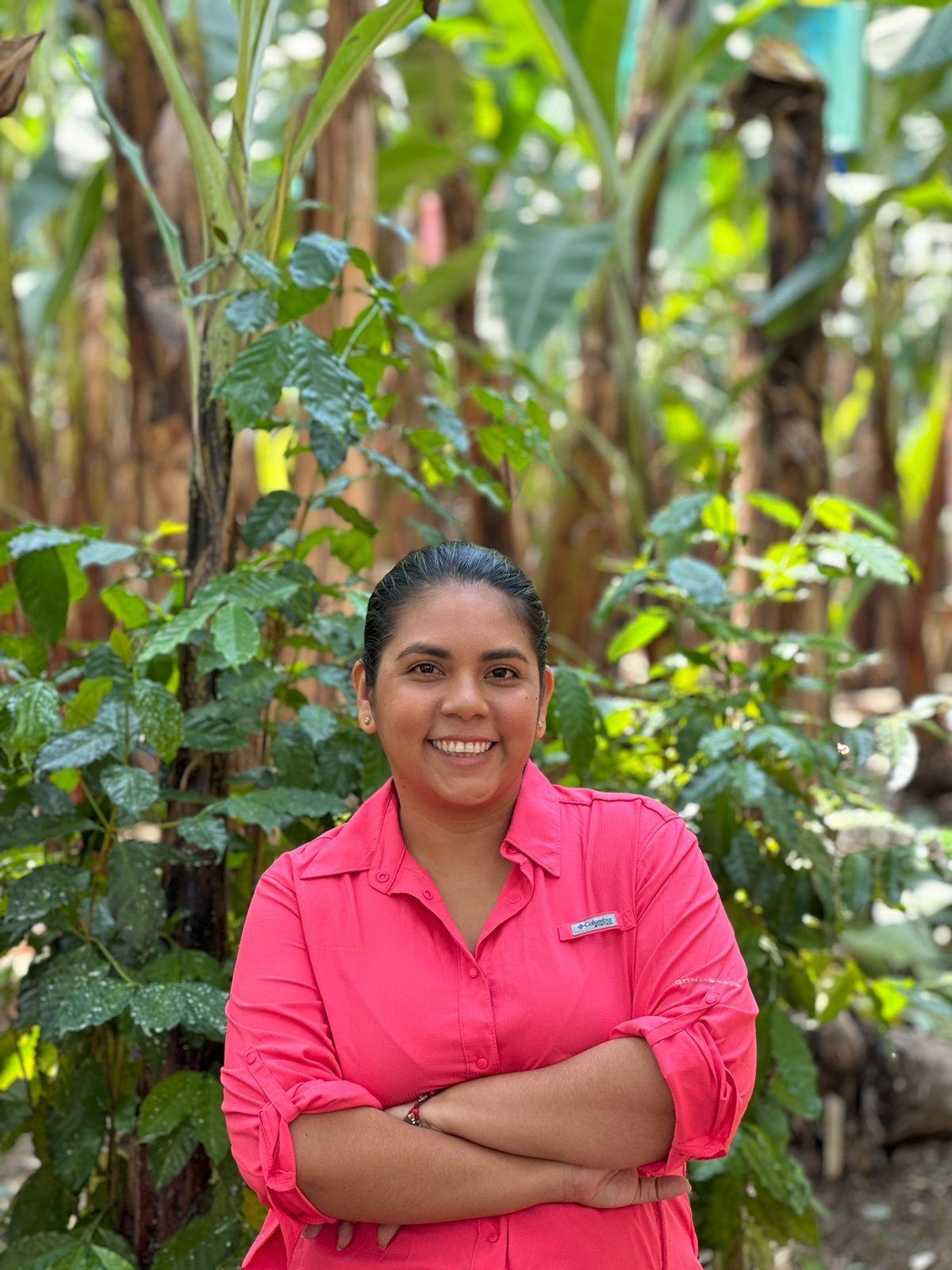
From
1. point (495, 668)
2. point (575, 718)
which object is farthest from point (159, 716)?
point (575, 718)

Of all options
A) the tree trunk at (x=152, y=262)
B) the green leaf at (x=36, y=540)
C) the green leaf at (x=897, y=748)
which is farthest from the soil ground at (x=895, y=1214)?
the tree trunk at (x=152, y=262)

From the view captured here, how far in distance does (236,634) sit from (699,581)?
0.73 metres

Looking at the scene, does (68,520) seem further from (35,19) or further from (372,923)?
(372,923)

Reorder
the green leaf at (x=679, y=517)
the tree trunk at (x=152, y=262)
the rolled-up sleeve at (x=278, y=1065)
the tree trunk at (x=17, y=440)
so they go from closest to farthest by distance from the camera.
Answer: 1. the rolled-up sleeve at (x=278, y=1065)
2. the green leaf at (x=679, y=517)
3. the tree trunk at (x=152, y=262)
4. the tree trunk at (x=17, y=440)

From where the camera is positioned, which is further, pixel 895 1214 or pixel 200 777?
pixel 895 1214

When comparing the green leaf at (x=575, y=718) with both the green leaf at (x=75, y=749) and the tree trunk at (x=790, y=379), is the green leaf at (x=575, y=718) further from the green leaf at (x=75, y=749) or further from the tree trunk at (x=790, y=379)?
the tree trunk at (x=790, y=379)

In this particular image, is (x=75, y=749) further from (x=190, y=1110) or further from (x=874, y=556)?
(x=874, y=556)

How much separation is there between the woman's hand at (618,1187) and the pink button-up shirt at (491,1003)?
0.01 meters

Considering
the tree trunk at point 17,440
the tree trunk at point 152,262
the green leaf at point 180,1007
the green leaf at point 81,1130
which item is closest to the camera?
the green leaf at point 180,1007

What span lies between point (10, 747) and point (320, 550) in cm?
131

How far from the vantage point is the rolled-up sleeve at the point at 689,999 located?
1251 millimetres

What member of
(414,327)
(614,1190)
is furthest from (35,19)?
(614,1190)

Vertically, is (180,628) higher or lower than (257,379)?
lower

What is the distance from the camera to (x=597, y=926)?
1.35 m
